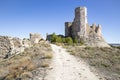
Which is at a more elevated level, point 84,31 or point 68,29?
point 68,29

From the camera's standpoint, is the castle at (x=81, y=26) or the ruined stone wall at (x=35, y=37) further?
the castle at (x=81, y=26)

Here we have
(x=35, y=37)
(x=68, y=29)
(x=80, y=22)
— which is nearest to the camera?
(x=35, y=37)

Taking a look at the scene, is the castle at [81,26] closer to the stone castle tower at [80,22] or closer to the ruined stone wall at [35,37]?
the stone castle tower at [80,22]

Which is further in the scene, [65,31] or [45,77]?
[65,31]

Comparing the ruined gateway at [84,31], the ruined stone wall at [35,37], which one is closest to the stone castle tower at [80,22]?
the ruined gateway at [84,31]

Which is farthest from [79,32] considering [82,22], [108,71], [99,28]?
[108,71]

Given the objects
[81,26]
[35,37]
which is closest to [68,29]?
[81,26]

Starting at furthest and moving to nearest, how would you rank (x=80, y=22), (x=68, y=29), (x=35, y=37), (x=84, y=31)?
(x=68, y=29) → (x=84, y=31) → (x=80, y=22) → (x=35, y=37)

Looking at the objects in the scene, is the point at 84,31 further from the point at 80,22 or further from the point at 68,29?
the point at 68,29

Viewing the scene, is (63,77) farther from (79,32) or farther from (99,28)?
(99,28)

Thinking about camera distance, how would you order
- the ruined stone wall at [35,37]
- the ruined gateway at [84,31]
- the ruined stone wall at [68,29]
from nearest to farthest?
1. the ruined stone wall at [35,37]
2. the ruined gateway at [84,31]
3. the ruined stone wall at [68,29]

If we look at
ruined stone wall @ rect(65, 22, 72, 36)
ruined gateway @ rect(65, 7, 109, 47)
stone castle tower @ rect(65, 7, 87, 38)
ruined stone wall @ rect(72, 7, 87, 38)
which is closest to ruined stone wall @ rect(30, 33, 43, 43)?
ruined stone wall @ rect(65, 22, 72, 36)

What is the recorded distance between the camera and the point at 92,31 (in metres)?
54.9

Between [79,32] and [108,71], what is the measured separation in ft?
139
